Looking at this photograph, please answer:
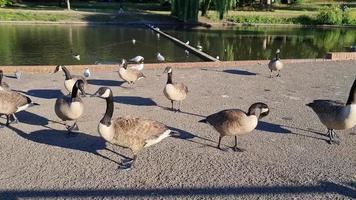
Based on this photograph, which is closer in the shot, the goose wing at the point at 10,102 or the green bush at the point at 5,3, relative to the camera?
the goose wing at the point at 10,102

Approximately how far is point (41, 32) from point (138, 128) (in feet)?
97.3

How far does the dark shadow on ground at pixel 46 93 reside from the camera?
1086 cm

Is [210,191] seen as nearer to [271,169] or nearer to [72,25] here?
[271,169]

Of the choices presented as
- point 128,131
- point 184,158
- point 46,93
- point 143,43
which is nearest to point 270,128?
point 184,158

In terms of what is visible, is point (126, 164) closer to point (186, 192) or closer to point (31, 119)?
point (186, 192)

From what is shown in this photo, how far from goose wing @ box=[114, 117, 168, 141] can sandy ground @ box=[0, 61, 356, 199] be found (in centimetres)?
58

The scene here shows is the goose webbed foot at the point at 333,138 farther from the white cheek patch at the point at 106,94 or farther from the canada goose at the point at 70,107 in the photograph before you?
the canada goose at the point at 70,107

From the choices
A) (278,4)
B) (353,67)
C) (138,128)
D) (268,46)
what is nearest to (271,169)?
(138,128)

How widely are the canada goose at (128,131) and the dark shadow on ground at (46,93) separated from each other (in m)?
4.99

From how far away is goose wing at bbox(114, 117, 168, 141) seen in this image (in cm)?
624

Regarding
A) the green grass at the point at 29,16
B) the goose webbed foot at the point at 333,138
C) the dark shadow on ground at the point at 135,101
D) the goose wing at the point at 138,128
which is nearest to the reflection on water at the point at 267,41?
the green grass at the point at 29,16

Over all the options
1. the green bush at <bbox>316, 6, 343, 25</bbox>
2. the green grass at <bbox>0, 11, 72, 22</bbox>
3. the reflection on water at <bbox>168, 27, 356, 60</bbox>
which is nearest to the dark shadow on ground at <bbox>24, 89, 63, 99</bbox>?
the reflection on water at <bbox>168, 27, 356, 60</bbox>

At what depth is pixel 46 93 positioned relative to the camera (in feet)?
36.7

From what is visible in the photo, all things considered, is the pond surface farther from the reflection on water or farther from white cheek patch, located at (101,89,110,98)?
white cheek patch, located at (101,89,110,98)
